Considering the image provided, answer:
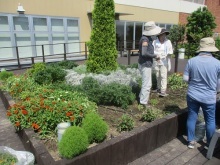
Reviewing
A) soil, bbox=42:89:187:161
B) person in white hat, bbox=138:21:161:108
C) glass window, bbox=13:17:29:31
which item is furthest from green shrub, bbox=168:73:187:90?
glass window, bbox=13:17:29:31

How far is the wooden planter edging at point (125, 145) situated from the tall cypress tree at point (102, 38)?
10.3ft

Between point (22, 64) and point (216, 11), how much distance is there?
22.1 m

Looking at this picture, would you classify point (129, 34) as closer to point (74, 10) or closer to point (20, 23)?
point (74, 10)

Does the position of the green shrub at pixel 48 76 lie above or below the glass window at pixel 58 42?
below

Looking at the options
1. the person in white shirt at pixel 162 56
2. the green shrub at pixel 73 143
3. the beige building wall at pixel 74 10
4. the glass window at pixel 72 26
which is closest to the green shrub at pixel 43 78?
the person in white shirt at pixel 162 56

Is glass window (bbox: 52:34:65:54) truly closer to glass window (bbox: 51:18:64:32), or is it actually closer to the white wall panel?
glass window (bbox: 51:18:64:32)

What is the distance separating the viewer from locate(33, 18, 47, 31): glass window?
10805mm

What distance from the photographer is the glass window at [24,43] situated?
10.4 meters

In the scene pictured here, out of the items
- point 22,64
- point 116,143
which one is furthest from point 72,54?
point 116,143

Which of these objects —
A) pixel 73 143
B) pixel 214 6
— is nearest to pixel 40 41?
pixel 73 143

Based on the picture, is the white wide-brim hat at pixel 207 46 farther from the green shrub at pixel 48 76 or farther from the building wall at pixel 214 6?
the building wall at pixel 214 6

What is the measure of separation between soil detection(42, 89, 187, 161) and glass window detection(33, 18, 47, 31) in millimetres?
8261

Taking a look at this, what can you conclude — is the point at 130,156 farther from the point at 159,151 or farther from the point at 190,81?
the point at 190,81

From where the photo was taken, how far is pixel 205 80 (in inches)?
115
